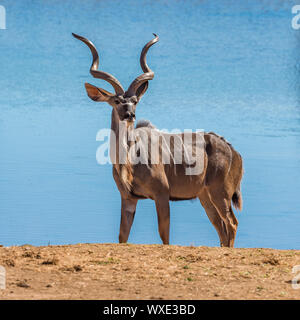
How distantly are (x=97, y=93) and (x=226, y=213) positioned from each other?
9.41 ft

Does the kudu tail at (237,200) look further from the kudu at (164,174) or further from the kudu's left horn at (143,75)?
the kudu's left horn at (143,75)

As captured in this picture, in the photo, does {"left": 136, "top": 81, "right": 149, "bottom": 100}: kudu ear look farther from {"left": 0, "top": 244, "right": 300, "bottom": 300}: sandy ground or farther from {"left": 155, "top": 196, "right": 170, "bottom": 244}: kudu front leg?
{"left": 0, "top": 244, "right": 300, "bottom": 300}: sandy ground

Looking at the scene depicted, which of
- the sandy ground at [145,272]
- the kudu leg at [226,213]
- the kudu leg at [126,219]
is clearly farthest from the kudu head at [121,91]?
the kudu leg at [226,213]

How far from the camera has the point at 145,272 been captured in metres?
7.92

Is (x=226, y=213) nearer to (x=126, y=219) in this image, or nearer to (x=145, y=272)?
(x=126, y=219)

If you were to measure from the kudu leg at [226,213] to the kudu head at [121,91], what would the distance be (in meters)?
2.14

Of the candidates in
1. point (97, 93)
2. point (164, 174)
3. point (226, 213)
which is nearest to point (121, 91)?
point (97, 93)

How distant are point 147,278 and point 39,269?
1.20 meters

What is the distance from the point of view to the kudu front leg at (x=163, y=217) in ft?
33.3
